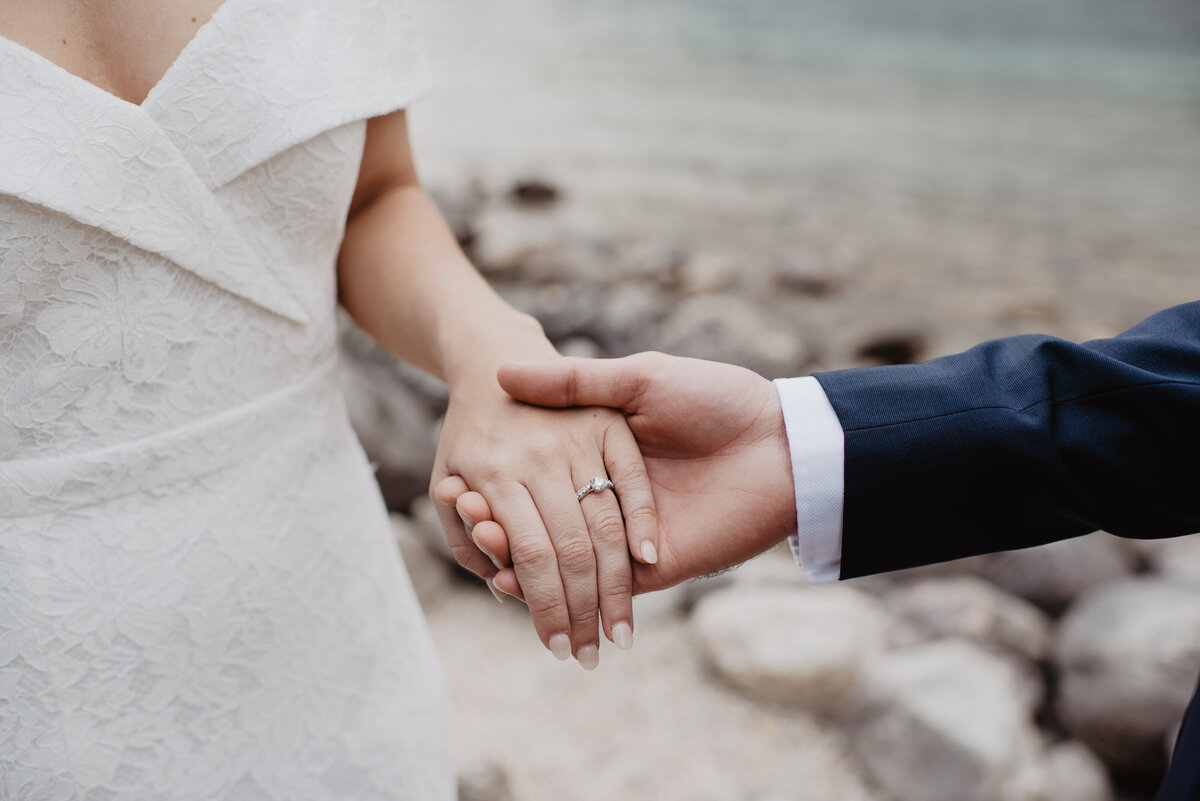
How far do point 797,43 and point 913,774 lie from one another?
23.6 ft

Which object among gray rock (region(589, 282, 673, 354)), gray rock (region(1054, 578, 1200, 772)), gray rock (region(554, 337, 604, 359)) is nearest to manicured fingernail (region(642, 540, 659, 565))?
gray rock (region(1054, 578, 1200, 772))

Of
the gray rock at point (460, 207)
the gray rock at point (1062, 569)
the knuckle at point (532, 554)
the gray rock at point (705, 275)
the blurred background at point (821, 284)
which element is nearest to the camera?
the knuckle at point (532, 554)

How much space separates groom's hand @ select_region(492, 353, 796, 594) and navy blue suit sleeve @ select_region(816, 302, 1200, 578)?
0.08 meters

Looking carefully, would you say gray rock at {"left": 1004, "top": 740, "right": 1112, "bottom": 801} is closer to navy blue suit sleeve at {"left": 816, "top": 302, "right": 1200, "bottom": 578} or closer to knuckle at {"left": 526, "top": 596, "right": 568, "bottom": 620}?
navy blue suit sleeve at {"left": 816, "top": 302, "right": 1200, "bottom": 578}

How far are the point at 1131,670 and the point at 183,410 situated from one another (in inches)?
69.3

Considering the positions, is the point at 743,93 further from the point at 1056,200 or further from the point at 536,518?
the point at 536,518

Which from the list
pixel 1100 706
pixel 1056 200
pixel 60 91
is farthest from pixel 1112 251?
pixel 60 91

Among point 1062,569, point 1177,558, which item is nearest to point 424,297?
point 1062,569

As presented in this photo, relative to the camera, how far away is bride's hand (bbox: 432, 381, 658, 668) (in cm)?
72

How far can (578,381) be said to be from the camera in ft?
2.52

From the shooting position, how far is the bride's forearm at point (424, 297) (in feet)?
2.51

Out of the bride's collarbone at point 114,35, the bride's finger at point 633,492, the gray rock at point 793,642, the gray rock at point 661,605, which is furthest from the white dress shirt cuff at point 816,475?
the gray rock at point 661,605

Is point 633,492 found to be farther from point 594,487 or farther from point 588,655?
point 588,655

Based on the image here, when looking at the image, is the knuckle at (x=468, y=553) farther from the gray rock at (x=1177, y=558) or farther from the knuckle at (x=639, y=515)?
the gray rock at (x=1177, y=558)
